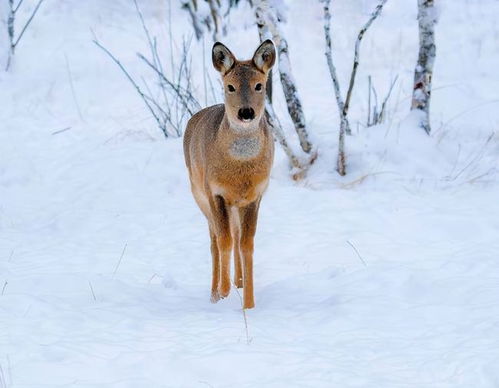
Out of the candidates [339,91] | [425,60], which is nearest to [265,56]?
[339,91]

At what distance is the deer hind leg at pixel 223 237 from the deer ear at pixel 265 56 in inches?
39.2

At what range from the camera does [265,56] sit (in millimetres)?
5836

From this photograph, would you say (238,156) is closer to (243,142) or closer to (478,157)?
(243,142)

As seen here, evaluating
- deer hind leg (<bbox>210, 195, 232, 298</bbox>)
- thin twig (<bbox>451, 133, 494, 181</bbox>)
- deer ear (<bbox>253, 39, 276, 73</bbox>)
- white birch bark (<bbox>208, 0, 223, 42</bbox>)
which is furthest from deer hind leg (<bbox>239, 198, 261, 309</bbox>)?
white birch bark (<bbox>208, 0, 223, 42</bbox>)

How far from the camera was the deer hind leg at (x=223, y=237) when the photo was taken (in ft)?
19.7

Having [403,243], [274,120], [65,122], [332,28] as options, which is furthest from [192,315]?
[332,28]

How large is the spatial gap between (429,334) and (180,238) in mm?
3526

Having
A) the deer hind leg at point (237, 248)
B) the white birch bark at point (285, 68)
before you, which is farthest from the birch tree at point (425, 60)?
the deer hind leg at point (237, 248)

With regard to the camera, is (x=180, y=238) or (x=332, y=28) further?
(x=332, y=28)

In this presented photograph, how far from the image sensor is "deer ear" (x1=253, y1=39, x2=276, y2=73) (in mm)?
5773

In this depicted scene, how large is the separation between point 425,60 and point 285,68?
1721mm

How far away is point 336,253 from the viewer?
7.16 m

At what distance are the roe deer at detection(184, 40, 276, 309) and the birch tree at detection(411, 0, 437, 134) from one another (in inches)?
166

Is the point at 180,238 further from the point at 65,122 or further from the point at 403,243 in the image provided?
the point at 65,122
